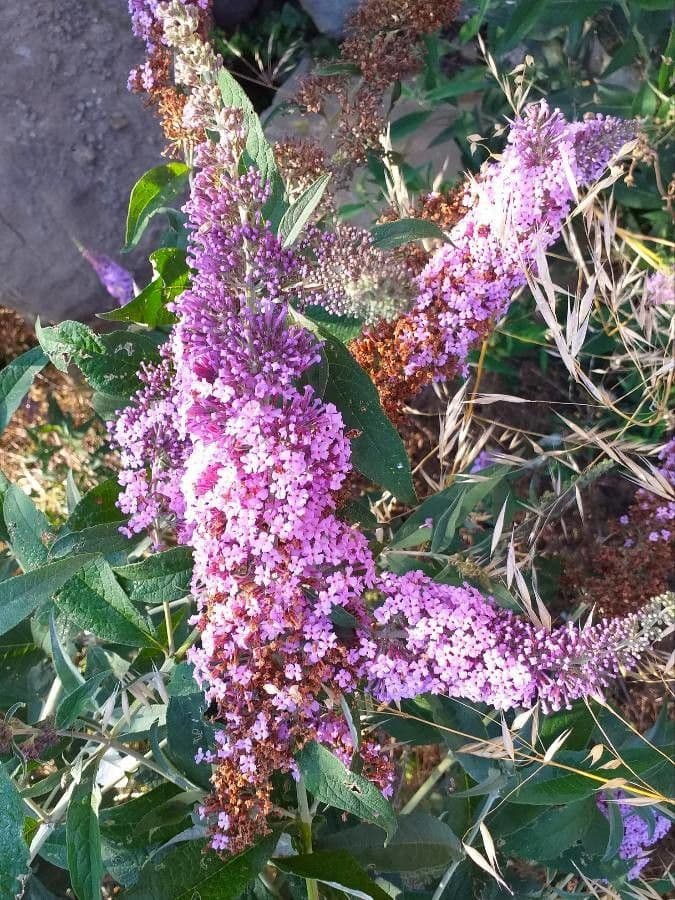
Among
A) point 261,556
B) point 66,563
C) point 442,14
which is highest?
point 442,14

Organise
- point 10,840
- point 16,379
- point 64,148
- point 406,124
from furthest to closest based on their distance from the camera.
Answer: point 64,148 → point 406,124 → point 16,379 → point 10,840

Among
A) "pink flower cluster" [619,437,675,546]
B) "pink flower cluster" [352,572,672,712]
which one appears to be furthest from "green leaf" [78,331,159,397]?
"pink flower cluster" [619,437,675,546]

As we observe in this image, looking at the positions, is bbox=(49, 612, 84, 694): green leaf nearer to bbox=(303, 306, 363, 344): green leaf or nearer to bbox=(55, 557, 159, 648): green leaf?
bbox=(55, 557, 159, 648): green leaf

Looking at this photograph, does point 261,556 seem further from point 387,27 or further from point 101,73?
point 101,73

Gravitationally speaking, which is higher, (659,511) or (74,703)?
(74,703)

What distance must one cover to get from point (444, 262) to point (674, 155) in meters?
1.43

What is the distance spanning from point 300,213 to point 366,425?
14.7 inches

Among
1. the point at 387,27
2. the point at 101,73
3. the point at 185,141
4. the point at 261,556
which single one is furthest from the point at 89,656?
the point at 101,73

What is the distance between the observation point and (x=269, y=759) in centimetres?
125

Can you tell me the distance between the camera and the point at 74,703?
130 centimetres

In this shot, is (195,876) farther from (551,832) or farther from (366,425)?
(366,425)

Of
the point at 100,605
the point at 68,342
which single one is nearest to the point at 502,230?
the point at 68,342

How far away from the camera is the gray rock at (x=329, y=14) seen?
3473 millimetres

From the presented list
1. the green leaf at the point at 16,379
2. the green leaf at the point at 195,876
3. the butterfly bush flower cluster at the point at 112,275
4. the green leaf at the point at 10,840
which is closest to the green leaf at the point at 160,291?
the green leaf at the point at 16,379
